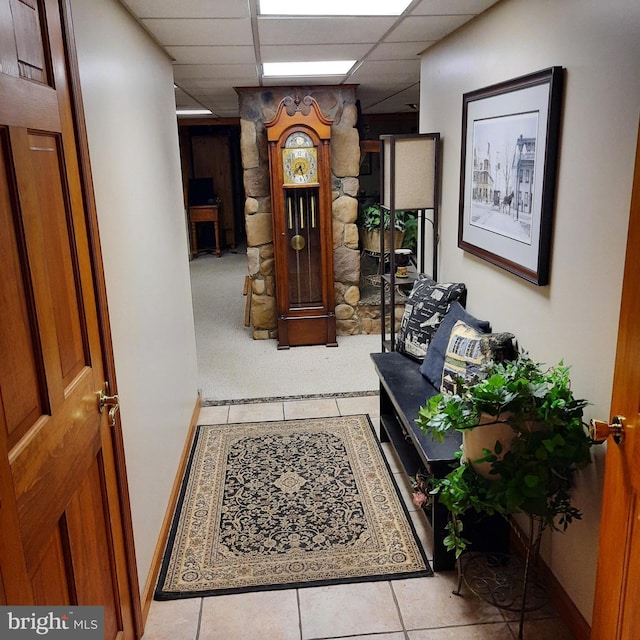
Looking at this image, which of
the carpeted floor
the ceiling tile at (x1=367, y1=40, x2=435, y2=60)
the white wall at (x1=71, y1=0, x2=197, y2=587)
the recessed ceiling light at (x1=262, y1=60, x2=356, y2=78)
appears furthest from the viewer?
the carpeted floor

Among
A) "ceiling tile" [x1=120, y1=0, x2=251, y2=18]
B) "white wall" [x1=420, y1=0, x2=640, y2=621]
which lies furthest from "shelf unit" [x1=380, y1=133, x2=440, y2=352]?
"ceiling tile" [x1=120, y1=0, x2=251, y2=18]

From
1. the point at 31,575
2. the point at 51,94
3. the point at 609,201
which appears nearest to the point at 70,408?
the point at 31,575

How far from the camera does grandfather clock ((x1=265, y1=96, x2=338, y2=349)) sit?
4.57 meters

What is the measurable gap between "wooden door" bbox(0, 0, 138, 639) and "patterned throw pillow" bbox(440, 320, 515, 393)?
137cm

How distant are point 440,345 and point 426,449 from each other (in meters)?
0.72

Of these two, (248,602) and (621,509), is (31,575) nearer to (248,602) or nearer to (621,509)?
(248,602)

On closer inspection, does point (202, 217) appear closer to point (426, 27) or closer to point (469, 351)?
point (426, 27)

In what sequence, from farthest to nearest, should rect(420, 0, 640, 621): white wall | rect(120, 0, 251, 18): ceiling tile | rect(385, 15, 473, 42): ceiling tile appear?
rect(385, 15, 473, 42): ceiling tile, rect(120, 0, 251, 18): ceiling tile, rect(420, 0, 640, 621): white wall

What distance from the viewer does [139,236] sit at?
91.4 inches

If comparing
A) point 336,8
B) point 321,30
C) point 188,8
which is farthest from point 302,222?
point 188,8

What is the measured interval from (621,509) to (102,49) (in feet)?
6.72

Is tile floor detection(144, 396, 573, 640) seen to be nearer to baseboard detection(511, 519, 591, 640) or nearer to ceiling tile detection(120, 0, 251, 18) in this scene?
baseboard detection(511, 519, 591, 640)

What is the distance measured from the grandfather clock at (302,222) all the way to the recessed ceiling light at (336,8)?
2113 mm

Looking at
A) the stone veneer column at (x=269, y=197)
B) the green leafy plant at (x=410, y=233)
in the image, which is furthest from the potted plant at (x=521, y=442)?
the green leafy plant at (x=410, y=233)
